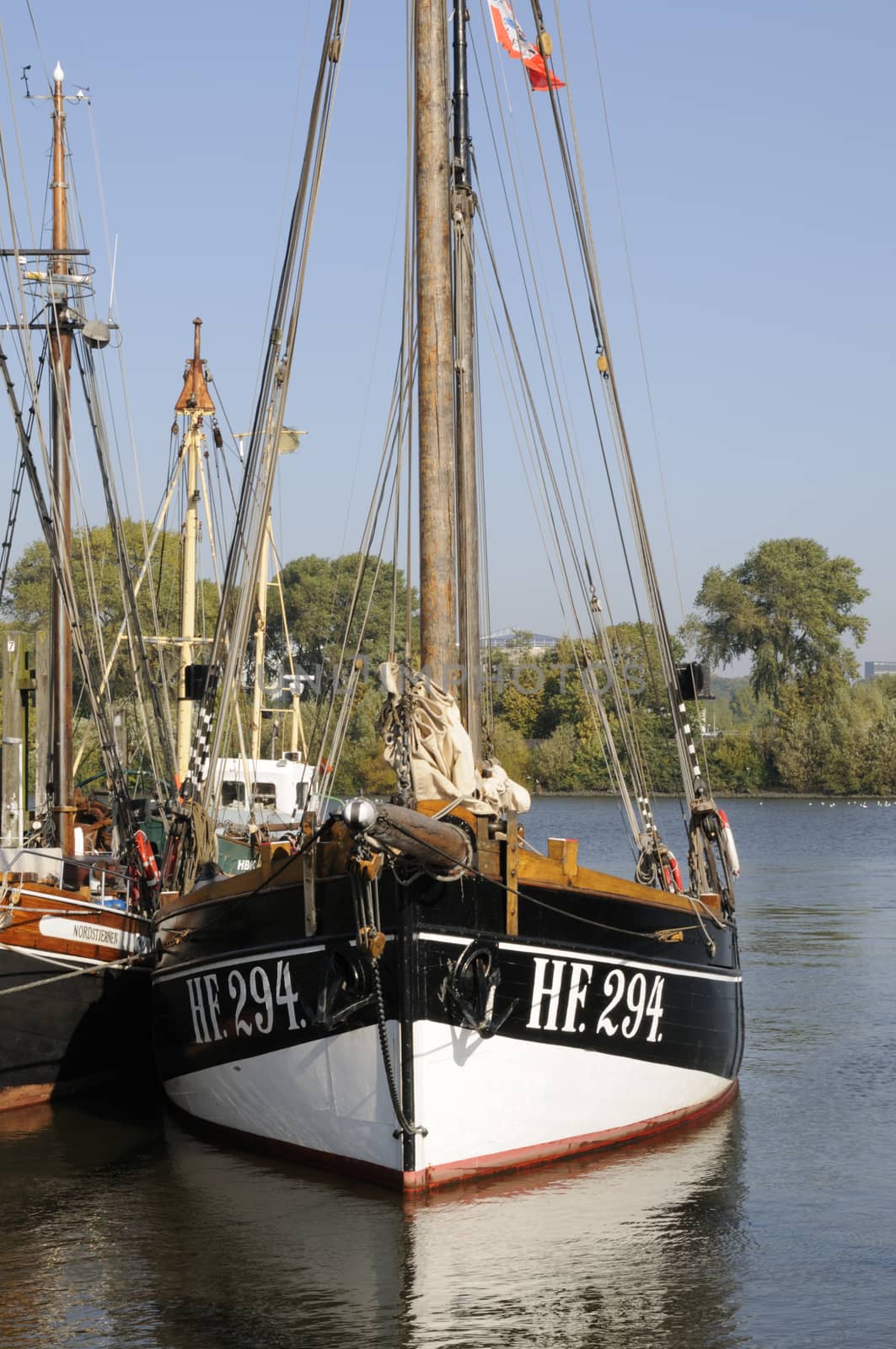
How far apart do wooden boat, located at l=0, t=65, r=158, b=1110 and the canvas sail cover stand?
4796 mm

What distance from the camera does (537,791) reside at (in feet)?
309

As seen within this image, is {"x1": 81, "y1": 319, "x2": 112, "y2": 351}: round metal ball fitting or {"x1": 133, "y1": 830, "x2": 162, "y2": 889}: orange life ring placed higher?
{"x1": 81, "y1": 319, "x2": 112, "y2": 351}: round metal ball fitting

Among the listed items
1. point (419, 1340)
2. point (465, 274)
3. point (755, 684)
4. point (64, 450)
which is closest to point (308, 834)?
point (419, 1340)

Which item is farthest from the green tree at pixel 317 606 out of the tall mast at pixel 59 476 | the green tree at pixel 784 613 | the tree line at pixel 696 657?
the tall mast at pixel 59 476

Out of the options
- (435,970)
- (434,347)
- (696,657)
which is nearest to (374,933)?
(435,970)

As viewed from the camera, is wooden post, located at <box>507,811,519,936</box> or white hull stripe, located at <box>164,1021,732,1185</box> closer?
white hull stripe, located at <box>164,1021,732,1185</box>

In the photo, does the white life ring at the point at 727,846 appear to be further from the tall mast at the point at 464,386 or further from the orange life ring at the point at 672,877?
the tall mast at the point at 464,386

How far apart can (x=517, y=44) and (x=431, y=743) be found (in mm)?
9916

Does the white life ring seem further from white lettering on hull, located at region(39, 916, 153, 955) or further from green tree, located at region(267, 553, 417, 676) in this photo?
green tree, located at region(267, 553, 417, 676)

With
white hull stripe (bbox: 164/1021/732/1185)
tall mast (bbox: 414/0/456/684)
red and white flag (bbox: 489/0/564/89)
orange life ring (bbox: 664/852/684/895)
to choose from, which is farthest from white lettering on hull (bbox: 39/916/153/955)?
red and white flag (bbox: 489/0/564/89)

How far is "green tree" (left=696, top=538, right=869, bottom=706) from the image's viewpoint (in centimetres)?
10131

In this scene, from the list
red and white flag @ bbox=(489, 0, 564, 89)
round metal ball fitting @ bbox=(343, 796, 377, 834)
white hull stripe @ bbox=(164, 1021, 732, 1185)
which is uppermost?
red and white flag @ bbox=(489, 0, 564, 89)

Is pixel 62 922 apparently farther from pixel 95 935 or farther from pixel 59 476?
pixel 59 476

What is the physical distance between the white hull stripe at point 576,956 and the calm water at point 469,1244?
5.15 ft
